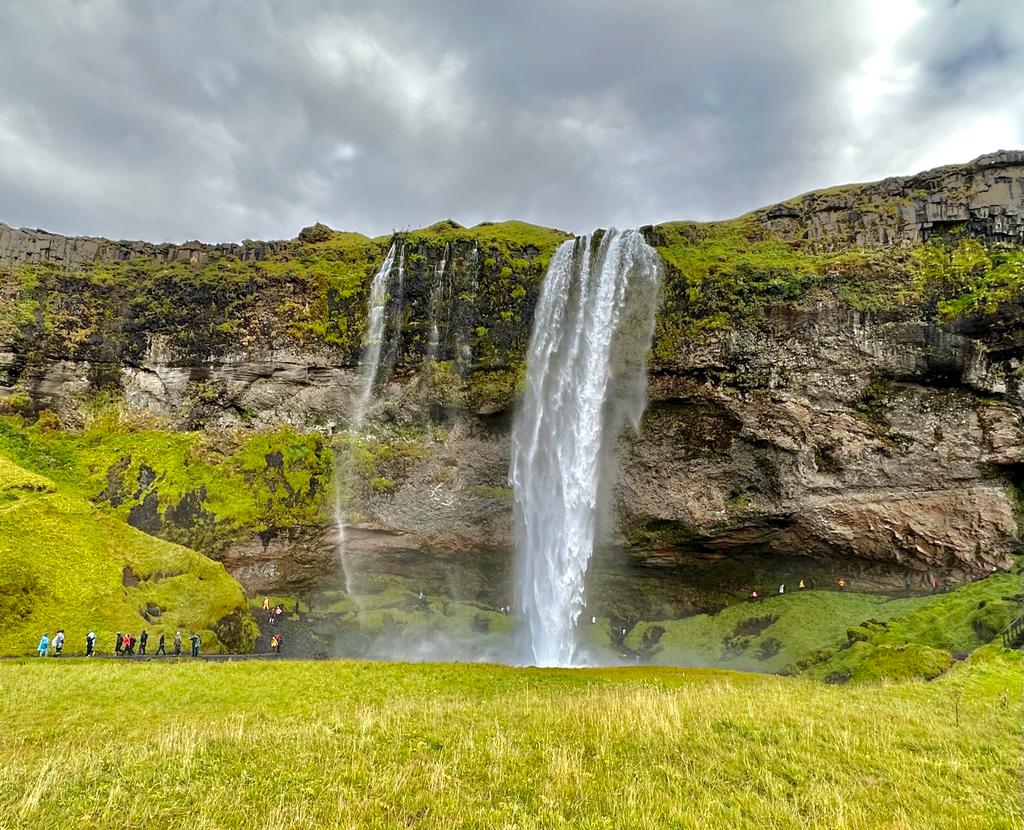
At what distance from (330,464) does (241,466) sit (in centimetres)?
696

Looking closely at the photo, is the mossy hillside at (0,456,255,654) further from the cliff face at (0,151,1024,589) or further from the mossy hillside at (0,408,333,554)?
the cliff face at (0,151,1024,589)

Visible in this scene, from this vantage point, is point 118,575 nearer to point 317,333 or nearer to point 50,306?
point 317,333

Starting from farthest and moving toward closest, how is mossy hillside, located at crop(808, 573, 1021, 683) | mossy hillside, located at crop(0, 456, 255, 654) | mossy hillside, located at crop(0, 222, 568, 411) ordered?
mossy hillside, located at crop(0, 222, 568, 411) < mossy hillside, located at crop(0, 456, 255, 654) < mossy hillside, located at crop(808, 573, 1021, 683)

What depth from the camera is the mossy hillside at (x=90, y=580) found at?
28.4 metres

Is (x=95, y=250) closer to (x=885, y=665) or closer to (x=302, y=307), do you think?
(x=302, y=307)

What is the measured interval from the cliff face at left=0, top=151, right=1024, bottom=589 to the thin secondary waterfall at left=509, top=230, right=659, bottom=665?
1733 mm

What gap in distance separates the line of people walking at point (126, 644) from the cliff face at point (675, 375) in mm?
14760

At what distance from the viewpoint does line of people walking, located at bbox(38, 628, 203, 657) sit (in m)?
25.9

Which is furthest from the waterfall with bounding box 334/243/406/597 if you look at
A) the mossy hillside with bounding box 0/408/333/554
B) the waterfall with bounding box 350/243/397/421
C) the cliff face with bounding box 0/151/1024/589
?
the mossy hillside with bounding box 0/408/333/554

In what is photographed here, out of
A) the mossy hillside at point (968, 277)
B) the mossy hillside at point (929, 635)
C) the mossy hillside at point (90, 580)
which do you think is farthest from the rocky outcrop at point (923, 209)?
the mossy hillside at point (90, 580)

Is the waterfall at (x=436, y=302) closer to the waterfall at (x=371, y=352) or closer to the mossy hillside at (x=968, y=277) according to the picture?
the waterfall at (x=371, y=352)

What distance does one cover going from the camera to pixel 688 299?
145 feet

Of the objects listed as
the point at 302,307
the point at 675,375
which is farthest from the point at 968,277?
the point at 302,307

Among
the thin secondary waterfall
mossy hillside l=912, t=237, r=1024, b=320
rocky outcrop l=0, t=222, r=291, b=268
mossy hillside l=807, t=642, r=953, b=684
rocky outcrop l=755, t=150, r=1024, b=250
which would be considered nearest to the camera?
mossy hillside l=807, t=642, r=953, b=684
